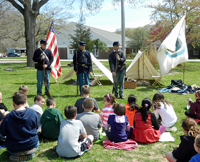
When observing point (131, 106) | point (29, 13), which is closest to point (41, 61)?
point (131, 106)

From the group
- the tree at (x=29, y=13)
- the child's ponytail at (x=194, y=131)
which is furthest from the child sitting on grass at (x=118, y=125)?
the tree at (x=29, y=13)

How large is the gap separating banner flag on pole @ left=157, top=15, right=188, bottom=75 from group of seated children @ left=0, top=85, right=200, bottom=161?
3.90 metres

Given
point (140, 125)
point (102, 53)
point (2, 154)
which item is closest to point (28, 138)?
point (2, 154)

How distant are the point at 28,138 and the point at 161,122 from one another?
279cm

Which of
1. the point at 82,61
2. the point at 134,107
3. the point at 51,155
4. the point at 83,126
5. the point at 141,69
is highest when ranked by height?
the point at 82,61

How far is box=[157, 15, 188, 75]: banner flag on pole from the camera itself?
324 inches

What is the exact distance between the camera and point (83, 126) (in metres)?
3.71

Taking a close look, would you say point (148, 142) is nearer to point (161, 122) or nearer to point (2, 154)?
point (161, 122)

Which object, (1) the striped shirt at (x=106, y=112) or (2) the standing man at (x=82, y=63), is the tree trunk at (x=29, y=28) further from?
(1) the striped shirt at (x=106, y=112)

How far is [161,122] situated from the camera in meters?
4.73

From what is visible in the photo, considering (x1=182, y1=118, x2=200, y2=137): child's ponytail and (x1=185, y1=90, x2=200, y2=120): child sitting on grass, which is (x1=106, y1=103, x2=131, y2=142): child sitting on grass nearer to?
(x1=182, y1=118, x2=200, y2=137): child's ponytail

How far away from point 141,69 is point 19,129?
8768 mm

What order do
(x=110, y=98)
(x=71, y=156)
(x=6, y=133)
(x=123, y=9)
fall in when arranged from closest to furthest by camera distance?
1. (x=6, y=133)
2. (x=71, y=156)
3. (x=110, y=98)
4. (x=123, y=9)

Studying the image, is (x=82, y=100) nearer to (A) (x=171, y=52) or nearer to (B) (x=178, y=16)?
(A) (x=171, y=52)
